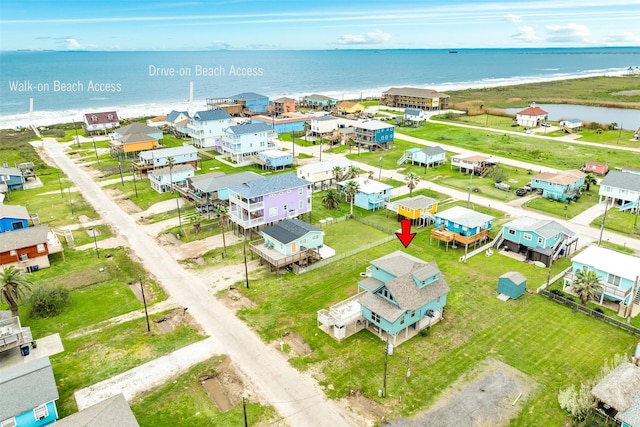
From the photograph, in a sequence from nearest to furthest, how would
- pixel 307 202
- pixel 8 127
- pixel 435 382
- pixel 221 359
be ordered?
pixel 435 382
pixel 221 359
pixel 307 202
pixel 8 127

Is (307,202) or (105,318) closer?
(105,318)

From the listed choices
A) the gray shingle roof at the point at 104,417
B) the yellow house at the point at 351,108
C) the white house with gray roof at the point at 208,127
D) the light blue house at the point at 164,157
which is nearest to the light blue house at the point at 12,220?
the light blue house at the point at 164,157

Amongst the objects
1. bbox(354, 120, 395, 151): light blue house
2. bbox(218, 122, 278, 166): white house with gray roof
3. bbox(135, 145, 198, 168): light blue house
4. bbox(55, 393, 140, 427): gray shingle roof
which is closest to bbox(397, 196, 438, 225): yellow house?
bbox(354, 120, 395, 151): light blue house

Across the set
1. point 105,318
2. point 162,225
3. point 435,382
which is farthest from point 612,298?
point 162,225

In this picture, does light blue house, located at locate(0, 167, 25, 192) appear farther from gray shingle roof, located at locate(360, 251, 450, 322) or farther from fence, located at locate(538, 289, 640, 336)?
fence, located at locate(538, 289, 640, 336)

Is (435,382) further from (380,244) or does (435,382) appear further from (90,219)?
(90,219)

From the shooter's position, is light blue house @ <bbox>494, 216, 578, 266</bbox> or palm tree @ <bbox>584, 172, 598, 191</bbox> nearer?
light blue house @ <bbox>494, 216, 578, 266</bbox>

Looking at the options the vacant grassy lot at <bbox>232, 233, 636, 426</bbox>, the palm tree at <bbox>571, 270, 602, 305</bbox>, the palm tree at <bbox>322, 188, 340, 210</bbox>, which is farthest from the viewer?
the palm tree at <bbox>322, 188, 340, 210</bbox>

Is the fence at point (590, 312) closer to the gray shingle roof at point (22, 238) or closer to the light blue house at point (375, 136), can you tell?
the gray shingle roof at point (22, 238)
